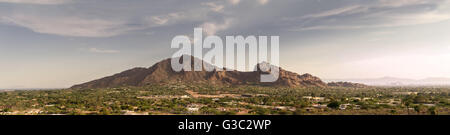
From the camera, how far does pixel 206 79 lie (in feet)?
578

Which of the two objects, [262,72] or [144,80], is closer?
[144,80]
